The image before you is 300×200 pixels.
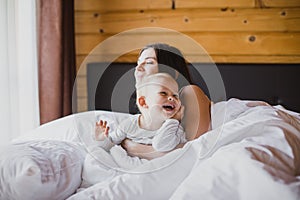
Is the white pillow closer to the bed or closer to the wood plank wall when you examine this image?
the bed

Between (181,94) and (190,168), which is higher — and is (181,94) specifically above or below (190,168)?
above

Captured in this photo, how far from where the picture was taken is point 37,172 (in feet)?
3.71

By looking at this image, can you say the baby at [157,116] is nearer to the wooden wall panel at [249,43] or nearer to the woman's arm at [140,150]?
the woman's arm at [140,150]

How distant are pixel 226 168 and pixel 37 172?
454 mm

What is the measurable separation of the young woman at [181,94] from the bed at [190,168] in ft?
0.14

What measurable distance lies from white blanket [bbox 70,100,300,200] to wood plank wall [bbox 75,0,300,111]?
1.35 meters

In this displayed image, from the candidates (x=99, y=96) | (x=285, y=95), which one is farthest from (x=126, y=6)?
(x=99, y=96)

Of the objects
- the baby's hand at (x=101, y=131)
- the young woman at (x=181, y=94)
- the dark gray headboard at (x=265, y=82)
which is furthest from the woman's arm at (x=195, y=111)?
the dark gray headboard at (x=265, y=82)

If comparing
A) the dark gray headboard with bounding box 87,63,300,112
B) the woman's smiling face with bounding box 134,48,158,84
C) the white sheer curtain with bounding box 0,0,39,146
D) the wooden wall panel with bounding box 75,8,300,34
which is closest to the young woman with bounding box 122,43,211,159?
the woman's smiling face with bounding box 134,48,158,84

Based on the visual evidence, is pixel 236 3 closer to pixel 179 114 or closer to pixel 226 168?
pixel 179 114

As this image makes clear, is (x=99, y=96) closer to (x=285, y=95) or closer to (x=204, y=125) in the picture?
(x=204, y=125)

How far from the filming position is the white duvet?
37.7 inches

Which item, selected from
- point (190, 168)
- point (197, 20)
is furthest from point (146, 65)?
point (197, 20)

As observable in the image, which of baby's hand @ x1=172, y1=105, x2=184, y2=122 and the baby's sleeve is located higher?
baby's hand @ x1=172, y1=105, x2=184, y2=122
